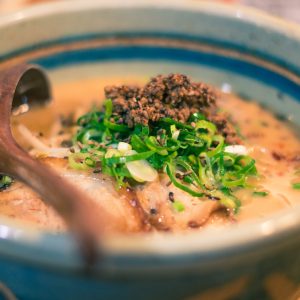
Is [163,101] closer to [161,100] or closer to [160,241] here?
[161,100]

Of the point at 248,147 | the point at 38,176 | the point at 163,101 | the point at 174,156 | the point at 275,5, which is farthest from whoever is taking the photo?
the point at 275,5

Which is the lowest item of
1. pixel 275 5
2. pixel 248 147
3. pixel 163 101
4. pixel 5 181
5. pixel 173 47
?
pixel 5 181

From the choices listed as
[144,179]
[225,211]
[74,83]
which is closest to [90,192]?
[144,179]

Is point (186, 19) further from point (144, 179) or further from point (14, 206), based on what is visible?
point (14, 206)

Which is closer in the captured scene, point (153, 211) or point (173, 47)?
point (153, 211)

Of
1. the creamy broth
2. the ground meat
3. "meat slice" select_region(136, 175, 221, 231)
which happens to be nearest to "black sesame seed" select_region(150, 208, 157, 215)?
"meat slice" select_region(136, 175, 221, 231)

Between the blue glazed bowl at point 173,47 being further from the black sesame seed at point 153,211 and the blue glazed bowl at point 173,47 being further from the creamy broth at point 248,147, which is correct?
the black sesame seed at point 153,211

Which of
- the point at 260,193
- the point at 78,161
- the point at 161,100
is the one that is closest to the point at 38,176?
the point at 78,161

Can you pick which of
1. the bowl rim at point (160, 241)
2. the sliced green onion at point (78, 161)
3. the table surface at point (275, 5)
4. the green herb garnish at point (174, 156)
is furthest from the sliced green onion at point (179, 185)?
the table surface at point (275, 5)
